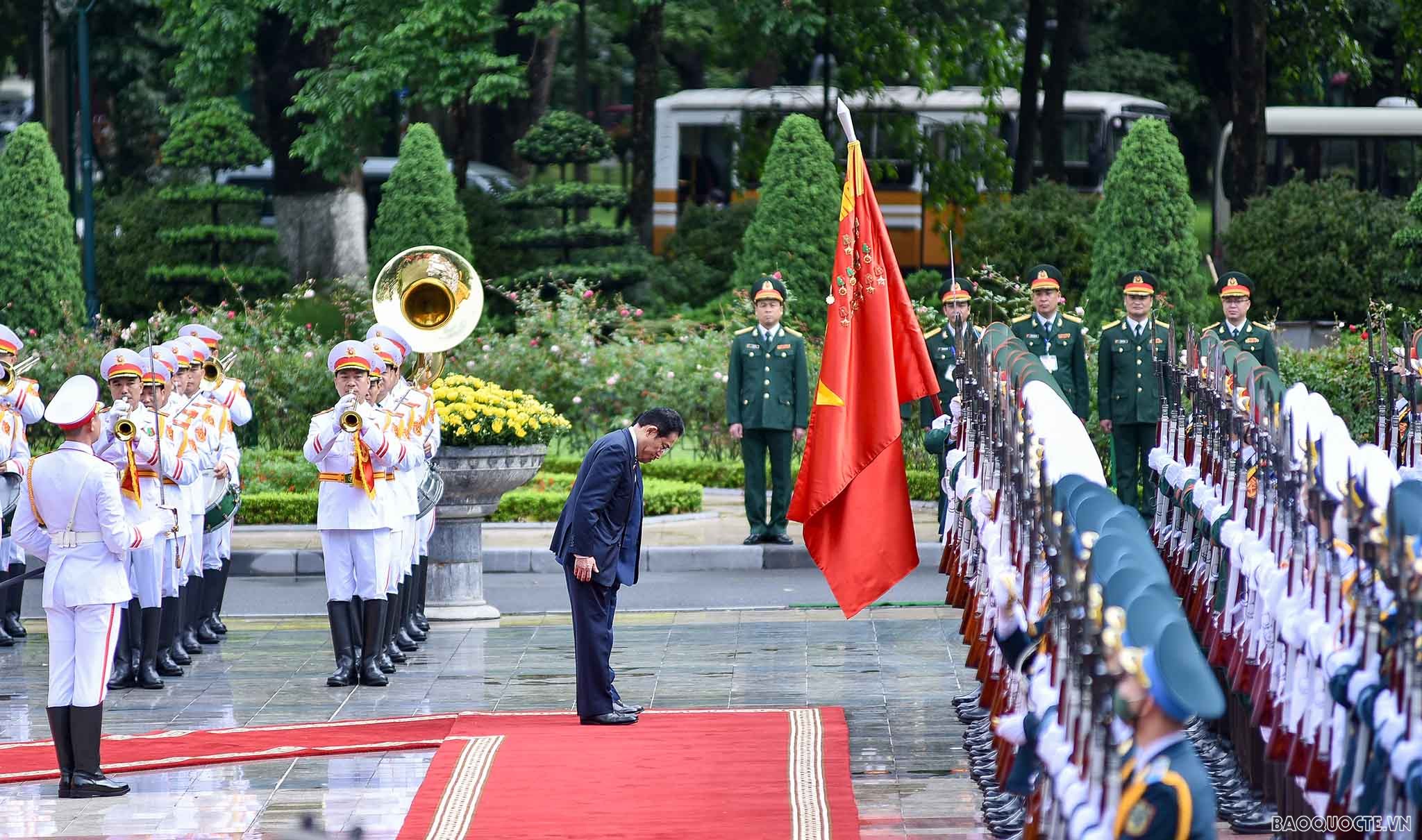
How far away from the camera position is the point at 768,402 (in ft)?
48.7

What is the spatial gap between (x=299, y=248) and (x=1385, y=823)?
2337 cm

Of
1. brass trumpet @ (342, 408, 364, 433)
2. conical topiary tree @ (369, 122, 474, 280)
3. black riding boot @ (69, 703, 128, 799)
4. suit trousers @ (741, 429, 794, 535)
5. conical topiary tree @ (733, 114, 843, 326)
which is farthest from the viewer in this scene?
conical topiary tree @ (369, 122, 474, 280)

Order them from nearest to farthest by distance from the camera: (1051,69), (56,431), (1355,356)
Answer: (1355,356)
(56,431)
(1051,69)

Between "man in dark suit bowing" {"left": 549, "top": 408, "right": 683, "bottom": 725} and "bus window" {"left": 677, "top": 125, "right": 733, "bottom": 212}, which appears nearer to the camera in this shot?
"man in dark suit bowing" {"left": 549, "top": 408, "right": 683, "bottom": 725}

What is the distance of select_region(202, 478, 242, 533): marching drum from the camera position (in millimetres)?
12000

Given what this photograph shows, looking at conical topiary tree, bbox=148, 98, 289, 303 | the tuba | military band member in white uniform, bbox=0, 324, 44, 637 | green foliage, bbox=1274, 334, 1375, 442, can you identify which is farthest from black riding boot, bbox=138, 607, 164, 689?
conical topiary tree, bbox=148, 98, 289, 303

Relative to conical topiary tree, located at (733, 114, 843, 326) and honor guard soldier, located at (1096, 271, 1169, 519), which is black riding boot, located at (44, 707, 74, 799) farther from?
conical topiary tree, located at (733, 114, 843, 326)

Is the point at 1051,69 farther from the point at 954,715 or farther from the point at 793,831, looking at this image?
the point at 793,831

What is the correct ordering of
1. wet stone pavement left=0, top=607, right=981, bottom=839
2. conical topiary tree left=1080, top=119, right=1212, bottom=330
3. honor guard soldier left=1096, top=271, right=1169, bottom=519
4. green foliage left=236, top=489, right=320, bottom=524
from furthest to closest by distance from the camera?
conical topiary tree left=1080, top=119, right=1212, bottom=330
green foliage left=236, top=489, right=320, bottom=524
honor guard soldier left=1096, top=271, right=1169, bottom=519
wet stone pavement left=0, top=607, right=981, bottom=839

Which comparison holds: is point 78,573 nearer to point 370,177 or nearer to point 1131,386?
point 1131,386

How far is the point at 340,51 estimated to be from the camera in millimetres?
25891

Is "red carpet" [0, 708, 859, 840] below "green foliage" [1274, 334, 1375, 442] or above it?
below

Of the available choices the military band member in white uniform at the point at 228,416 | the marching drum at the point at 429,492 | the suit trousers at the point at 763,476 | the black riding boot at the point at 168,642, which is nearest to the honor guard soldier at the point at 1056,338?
the suit trousers at the point at 763,476

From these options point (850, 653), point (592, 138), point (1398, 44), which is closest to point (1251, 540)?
point (850, 653)
